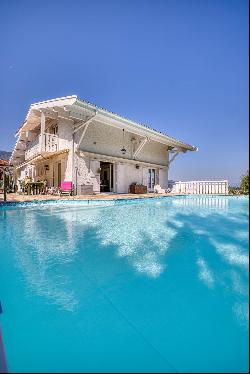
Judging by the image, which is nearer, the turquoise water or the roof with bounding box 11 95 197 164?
the turquoise water

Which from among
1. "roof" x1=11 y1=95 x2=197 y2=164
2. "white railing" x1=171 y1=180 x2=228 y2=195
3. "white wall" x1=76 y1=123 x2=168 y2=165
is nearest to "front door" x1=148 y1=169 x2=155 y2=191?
"white wall" x1=76 y1=123 x2=168 y2=165

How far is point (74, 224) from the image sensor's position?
21.4 ft

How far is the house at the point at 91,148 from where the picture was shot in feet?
45.4

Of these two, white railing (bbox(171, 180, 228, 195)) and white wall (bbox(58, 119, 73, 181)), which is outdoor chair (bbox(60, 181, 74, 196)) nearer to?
white wall (bbox(58, 119, 73, 181))

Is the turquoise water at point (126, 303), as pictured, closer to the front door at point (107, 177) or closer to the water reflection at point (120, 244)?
the water reflection at point (120, 244)

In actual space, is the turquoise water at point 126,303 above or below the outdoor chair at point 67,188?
below

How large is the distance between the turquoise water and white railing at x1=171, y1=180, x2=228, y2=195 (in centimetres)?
1192

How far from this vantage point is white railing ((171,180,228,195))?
15.8 metres

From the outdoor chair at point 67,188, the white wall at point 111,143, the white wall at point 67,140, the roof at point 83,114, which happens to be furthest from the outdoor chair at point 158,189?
the outdoor chair at point 67,188

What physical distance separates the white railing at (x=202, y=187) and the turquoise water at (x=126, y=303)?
11.9 m

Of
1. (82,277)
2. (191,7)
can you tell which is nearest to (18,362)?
(82,277)

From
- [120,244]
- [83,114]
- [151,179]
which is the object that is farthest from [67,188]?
[120,244]

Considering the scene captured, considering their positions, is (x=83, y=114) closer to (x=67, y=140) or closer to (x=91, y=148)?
(x=67, y=140)

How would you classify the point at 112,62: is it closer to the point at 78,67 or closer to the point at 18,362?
the point at 78,67
